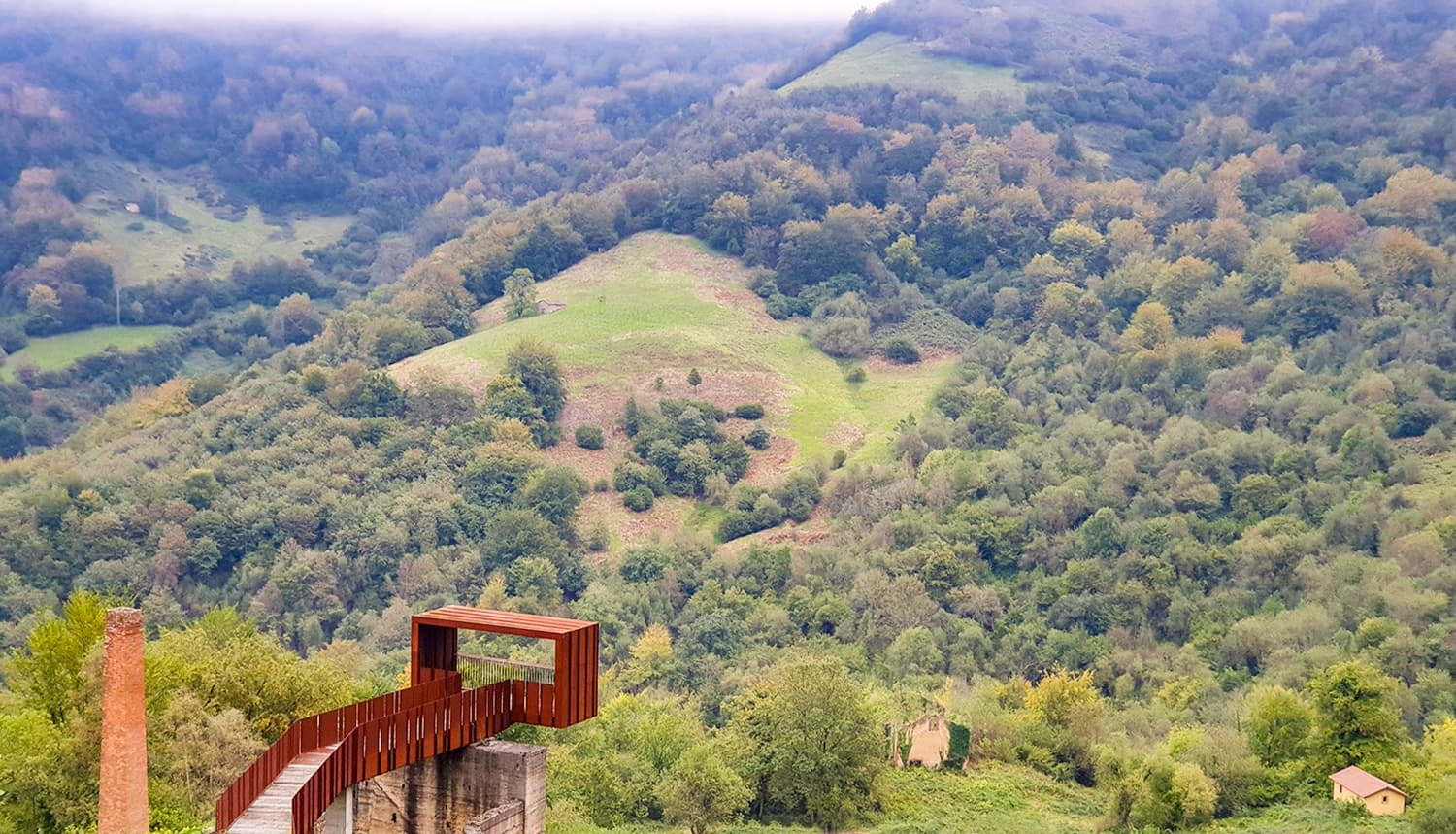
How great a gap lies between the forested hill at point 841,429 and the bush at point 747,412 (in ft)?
0.85

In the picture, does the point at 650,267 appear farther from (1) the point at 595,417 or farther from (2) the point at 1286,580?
(2) the point at 1286,580

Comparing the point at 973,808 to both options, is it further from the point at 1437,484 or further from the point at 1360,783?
the point at 1437,484

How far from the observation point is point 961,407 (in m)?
95.6

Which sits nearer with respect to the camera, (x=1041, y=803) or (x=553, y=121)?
(x=1041, y=803)

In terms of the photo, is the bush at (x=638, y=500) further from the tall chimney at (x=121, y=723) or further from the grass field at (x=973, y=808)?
the tall chimney at (x=121, y=723)

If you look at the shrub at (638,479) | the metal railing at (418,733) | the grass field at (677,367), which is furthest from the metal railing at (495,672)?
the shrub at (638,479)

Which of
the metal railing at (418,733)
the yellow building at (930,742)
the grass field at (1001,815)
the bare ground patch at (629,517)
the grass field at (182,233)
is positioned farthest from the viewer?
the grass field at (182,233)

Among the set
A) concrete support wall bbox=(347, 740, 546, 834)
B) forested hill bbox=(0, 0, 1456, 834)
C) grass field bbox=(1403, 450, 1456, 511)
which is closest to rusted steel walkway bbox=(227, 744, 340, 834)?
concrete support wall bbox=(347, 740, 546, 834)

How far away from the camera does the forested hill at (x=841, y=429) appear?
50.7 metres

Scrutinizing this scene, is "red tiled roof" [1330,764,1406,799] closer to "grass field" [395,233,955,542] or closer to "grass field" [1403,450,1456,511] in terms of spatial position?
"grass field" [1403,450,1456,511]

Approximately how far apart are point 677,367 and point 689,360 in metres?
1.38

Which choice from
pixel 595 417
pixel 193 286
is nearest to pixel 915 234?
pixel 595 417

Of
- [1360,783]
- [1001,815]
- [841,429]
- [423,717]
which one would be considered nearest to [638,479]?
A: [841,429]

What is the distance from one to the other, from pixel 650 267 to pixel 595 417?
2495cm
